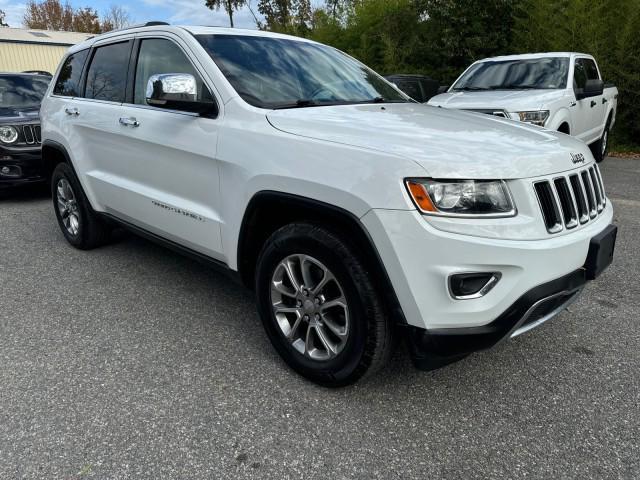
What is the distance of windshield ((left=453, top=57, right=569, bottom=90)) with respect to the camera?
7203 mm

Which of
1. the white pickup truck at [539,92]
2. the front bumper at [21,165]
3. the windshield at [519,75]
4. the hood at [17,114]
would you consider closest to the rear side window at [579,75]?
the white pickup truck at [539,92]

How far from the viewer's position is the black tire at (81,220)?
14.3 ft

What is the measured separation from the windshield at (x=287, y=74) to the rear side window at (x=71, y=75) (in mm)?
1852

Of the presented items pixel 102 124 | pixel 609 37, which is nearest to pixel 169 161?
pixel 102 124

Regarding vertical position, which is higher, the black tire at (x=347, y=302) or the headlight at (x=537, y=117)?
the headlight at (x=537, y=117)

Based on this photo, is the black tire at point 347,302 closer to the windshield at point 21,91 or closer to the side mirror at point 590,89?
the side mirror at point 590,89

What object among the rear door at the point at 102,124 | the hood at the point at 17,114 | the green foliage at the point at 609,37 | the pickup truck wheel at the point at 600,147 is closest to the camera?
the rear door at the point at 102,124

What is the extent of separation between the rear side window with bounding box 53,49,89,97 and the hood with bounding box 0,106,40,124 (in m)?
2.32

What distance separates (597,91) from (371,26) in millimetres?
12008

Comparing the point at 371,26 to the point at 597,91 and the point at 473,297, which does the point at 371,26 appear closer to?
the point at 597,91


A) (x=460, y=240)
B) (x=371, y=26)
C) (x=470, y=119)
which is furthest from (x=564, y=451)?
(x=371, y=26)

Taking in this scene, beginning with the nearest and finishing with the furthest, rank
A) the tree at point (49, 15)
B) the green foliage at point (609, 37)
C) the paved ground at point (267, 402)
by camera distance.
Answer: the paved ground at point (267, 402) → the green foliage at point (609, 37) → the tree at point (49, 15)

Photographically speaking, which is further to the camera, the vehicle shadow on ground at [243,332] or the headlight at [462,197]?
the vehicle shadow on ground at [243,332]

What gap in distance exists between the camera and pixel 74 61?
456cm
